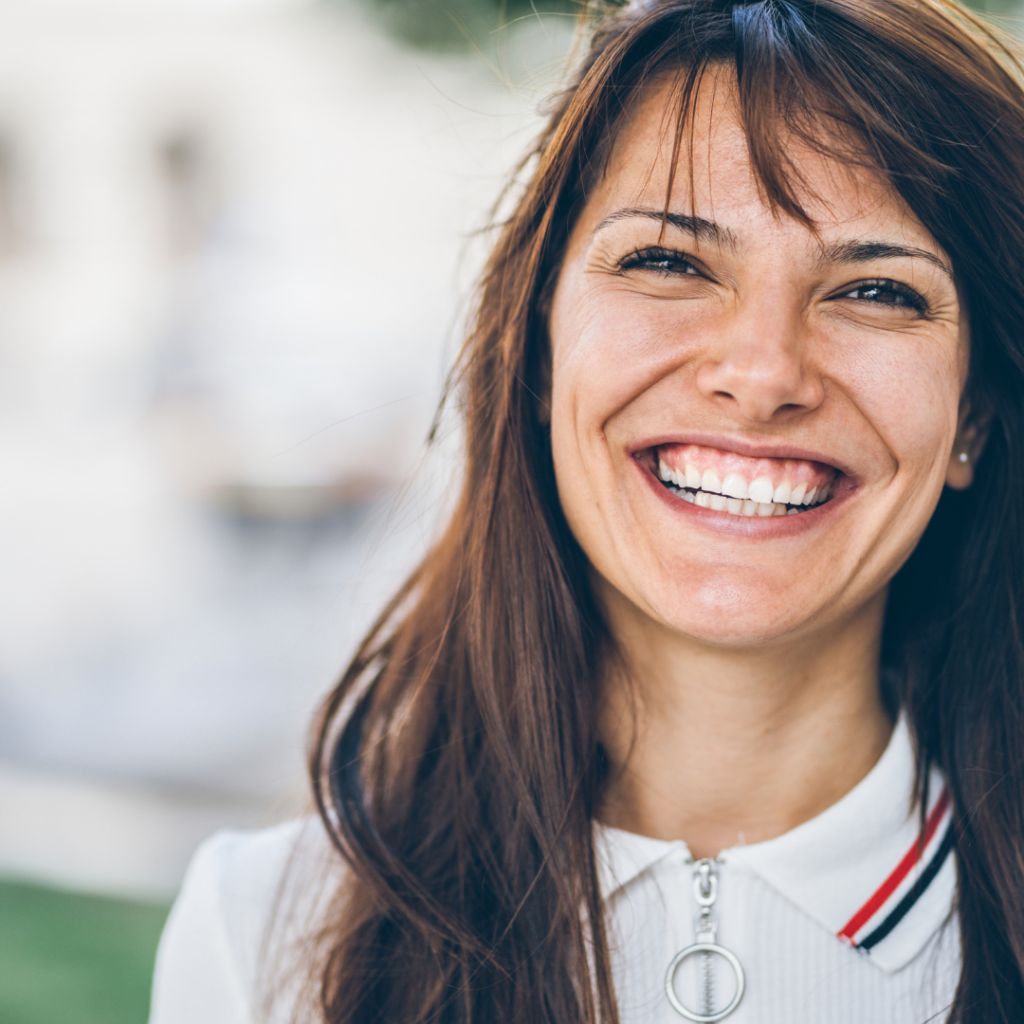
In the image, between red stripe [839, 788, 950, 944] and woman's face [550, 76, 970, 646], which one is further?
red stripe [839, 788, 950, 944]

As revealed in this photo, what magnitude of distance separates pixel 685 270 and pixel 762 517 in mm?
368

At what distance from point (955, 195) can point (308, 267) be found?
523 inches

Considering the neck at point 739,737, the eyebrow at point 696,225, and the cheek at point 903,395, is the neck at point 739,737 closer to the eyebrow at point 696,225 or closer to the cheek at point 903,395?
the cheek at point 903,395

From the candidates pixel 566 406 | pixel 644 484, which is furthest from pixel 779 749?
pixel 566 406

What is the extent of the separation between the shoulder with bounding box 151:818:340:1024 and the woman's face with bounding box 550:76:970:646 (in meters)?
0.73

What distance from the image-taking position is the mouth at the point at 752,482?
1450 mm

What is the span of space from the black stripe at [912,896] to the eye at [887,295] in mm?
796

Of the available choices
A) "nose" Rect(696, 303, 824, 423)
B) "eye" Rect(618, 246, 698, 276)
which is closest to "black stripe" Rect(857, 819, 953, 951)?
"nose" Rect(696, 303, 824, 423)

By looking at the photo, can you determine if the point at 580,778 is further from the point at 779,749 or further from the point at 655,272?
the point at 655,272

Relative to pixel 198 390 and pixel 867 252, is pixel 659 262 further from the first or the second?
pixel 198 390

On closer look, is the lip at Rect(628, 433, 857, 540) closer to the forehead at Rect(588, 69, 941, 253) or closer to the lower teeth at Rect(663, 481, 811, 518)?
the lower teeth at Rect(663, 481, 811, 518)

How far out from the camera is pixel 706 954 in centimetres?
149

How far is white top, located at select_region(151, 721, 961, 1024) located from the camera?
149cm

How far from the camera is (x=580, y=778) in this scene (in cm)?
159
